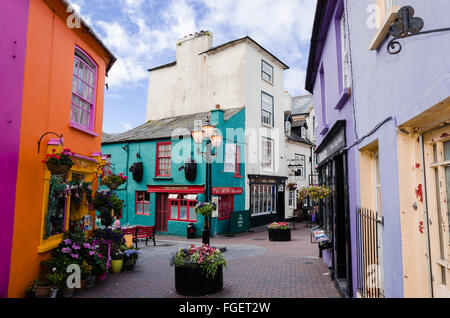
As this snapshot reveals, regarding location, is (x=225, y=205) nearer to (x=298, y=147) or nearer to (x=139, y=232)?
(x=139, y=232)

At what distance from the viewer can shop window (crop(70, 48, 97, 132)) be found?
8.19 m

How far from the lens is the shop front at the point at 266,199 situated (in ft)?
67.9

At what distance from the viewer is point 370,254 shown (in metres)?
4.66

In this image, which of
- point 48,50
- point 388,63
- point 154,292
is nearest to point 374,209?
point 388,63

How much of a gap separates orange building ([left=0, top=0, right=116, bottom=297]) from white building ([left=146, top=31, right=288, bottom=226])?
36.3ft

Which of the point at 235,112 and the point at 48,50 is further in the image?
the point at 235,112

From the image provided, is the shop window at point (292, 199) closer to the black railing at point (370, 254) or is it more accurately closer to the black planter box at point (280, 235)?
the black planter box at point (280, 235)

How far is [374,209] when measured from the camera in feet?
16.0

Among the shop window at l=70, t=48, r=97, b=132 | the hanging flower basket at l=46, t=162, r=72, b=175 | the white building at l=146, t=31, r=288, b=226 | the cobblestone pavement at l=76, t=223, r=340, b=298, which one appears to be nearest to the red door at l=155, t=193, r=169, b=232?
the cobblestone pavement at l=76, t=223, r=340, b=298

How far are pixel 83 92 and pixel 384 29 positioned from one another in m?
7.85

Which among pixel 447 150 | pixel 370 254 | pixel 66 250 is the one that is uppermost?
pixel 447 150

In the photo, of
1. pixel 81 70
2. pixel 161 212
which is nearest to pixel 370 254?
pixel 81 70
